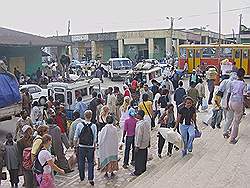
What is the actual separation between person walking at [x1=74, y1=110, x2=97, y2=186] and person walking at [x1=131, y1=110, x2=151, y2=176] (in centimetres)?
105

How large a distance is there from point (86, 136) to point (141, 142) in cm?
136

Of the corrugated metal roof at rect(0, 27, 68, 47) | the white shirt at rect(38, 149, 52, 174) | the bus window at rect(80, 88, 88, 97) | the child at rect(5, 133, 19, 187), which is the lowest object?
the child at rect(5, 133, 19, 187)

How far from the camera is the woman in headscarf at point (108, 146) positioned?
967cm

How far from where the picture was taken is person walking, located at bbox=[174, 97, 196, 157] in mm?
10078

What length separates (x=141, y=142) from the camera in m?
9.82

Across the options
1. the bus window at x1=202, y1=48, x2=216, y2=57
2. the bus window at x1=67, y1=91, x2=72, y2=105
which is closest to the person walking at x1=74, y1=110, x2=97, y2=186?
the bus window at x1=67, y1=91, x2=72, y2=105

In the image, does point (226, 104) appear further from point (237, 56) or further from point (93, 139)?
point (237, 56)

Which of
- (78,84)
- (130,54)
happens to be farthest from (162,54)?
(78,84)

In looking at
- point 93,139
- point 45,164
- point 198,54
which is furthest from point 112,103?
point 198,54

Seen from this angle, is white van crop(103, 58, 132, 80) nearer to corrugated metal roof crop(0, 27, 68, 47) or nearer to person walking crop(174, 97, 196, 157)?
corrugated metal roof crop(0, 27, 68, 47)

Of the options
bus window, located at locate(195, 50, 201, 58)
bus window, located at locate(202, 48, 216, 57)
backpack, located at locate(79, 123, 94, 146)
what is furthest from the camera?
bus window, located at locate(195, 50, 201, 58)

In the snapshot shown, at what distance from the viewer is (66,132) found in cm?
1170

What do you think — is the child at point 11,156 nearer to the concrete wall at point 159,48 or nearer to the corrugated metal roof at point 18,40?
the corrugated metal roof at point 18,40

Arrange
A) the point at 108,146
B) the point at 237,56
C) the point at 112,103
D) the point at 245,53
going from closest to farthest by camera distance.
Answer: the point at 108,146 < the point at 112,103 < the point at 245,53 < the point at 237,56
